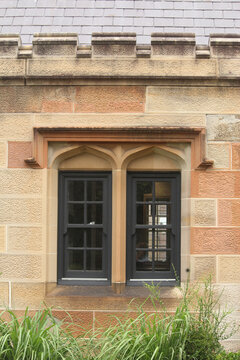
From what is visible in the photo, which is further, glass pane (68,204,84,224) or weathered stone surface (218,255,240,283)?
glass pane (68,204,84,224)

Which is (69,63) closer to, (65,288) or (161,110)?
(161,110)

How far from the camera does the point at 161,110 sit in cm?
443

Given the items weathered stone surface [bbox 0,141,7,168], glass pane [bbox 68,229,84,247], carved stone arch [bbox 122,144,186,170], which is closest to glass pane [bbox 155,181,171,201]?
carved stone arch [bbox 122,144,186,170]

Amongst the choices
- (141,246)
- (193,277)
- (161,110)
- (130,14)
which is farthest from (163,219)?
(130,14)

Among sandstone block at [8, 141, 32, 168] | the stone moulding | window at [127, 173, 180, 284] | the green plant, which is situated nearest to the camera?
the green plant

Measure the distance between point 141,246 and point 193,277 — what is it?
76 centimetres

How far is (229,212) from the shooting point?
4.39 m

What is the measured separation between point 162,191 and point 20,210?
6.02 feet

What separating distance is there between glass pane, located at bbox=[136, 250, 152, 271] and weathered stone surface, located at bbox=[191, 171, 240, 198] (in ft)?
3.32

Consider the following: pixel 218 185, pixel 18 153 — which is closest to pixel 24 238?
pixel 18 153

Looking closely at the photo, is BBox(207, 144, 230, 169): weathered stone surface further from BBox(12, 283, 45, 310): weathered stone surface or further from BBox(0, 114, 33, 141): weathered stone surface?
BBox(12, 283, 45, 310): weathered stone surface

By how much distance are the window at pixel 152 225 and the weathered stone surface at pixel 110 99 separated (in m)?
0.89

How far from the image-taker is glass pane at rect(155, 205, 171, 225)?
4656 millimetres

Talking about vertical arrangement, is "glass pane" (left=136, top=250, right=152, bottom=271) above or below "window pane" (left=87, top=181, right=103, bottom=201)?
below
